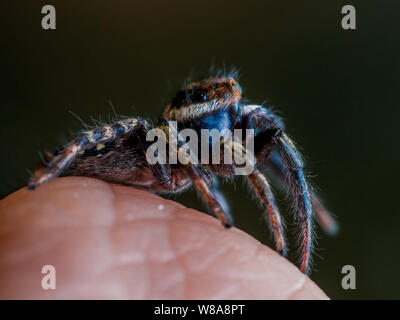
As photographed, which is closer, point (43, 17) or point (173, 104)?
point (173, 104)

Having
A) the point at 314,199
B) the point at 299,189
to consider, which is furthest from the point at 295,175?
the point at 314,199

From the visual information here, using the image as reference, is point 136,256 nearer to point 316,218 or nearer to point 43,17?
point 316,218

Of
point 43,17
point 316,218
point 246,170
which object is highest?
point 43,17

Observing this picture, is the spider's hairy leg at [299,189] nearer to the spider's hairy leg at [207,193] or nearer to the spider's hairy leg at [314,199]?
the spider's hairy leg at [314,199]

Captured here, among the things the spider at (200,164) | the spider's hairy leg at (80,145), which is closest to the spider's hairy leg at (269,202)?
the spider at (200,164)

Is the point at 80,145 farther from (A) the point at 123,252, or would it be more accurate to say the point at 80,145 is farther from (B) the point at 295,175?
(B) the point at 295,175

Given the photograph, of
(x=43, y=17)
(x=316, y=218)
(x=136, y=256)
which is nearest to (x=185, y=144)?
(x=136, y=256)

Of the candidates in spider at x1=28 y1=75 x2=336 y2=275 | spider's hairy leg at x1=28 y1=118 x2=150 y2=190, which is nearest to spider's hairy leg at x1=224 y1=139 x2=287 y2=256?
spider at x1=28 y1=75 x2=336 y2=275
